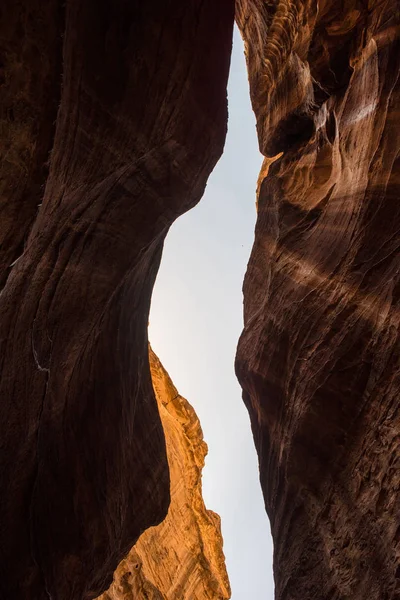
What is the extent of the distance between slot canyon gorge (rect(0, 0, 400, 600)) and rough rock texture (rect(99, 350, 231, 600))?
10.1 metres

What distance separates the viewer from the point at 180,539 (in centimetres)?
2189

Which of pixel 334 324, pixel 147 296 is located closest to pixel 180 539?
pixel 147 296

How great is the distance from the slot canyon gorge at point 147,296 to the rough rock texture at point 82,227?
33 millimetres

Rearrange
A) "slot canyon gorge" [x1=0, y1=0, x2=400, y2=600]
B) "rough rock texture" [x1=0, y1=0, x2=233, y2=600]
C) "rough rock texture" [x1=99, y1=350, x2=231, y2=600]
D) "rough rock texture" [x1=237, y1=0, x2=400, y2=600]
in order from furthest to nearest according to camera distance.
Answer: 1. "rough rock texture" [x1=99, y1=350, x2=231, y2=600]
2. "rough rock texture" [x1=237, y1=0, x2=400, y2=600]
3. "slot canyon gorge" [x1=0, y1=0, x2=400, y2=600]
4. "rough rock texture" [x1=0, y1=0, x2=233, y2=600]

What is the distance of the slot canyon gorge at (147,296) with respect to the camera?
18.2 feet

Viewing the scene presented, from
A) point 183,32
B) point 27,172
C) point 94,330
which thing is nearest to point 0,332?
point 27,172

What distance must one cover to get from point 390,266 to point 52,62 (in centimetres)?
539

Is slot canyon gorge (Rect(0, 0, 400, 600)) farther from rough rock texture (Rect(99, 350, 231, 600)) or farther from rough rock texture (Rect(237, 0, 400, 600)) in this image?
rough rock texture (Rect(99, 350, 231, 600))

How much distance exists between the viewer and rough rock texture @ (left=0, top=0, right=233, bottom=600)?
543cm

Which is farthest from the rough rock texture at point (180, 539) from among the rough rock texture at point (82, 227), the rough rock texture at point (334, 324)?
the rough rock texture at point (334, 324)

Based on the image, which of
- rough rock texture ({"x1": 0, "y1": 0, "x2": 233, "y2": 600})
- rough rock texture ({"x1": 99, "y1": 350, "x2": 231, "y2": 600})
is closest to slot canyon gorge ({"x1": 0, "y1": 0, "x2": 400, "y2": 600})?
rough rock texture ({"x1": 0, "y1": 0, "x2": 233, "y2": 600})

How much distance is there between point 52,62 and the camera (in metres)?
5.44

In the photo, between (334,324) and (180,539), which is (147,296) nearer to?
(334,324)

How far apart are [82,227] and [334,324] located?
14.8 feet
